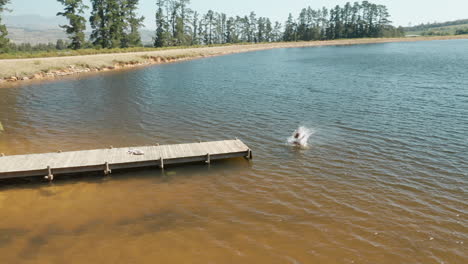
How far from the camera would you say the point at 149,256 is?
38.0 ft

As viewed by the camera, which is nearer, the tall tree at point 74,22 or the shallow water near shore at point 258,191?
the shallow water near shore at point 258,191

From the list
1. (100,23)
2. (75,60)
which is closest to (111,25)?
(100,23)

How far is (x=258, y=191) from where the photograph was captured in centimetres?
1612

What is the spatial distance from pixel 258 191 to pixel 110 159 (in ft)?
28.9

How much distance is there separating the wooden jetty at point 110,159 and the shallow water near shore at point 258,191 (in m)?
0.58

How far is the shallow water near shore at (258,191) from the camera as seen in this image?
11969 mm

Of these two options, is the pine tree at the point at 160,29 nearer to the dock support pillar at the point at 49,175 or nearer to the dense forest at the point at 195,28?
the dense forest at the point at 195,28

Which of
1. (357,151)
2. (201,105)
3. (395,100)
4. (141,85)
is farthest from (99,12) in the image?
(357,151)

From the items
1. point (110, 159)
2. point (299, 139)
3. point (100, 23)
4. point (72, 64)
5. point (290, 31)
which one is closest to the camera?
point (110, 159)

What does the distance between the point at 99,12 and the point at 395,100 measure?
9056cm

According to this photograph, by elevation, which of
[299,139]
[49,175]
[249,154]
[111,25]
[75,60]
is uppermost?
[111,25]

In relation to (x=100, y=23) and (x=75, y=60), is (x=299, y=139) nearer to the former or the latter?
(x=75, y=60)

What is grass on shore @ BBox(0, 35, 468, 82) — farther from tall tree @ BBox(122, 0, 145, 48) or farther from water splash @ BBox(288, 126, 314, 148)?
water splash @ BBox(288, 126, 314, 148)

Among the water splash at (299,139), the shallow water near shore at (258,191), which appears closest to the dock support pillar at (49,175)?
the shallow water near shore at (258,191)
